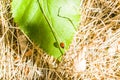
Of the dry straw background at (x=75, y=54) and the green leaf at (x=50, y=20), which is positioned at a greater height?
the green leaf at (x=50, y=20)

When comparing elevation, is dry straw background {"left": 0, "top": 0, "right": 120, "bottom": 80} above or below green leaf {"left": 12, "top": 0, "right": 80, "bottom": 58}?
below

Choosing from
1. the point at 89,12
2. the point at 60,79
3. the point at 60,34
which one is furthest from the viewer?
the point at 89,12

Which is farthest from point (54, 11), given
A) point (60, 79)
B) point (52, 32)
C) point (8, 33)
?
point (8, 33)

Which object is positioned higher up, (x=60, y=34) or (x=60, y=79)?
(x=60, y=34)

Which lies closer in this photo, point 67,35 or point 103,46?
point 67,35

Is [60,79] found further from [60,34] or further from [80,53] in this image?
[60,34]
